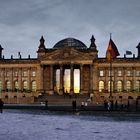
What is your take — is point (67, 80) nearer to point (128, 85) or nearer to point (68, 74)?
point (68, 74)

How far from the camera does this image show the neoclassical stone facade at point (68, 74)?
4564 inches

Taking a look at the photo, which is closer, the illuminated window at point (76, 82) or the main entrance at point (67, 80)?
the main entrance at point (67, 80)

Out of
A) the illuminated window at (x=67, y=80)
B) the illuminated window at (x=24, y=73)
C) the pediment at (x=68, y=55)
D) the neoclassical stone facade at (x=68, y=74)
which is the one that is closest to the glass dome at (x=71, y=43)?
the neoclassical stone facade at (x=68, y=74)

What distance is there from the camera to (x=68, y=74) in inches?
4734

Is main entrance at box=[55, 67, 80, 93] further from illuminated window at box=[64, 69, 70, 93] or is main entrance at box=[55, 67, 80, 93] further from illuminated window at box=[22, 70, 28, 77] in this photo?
illuminated window at box=[22, 70, 28, 77]

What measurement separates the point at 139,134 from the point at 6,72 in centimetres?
10205

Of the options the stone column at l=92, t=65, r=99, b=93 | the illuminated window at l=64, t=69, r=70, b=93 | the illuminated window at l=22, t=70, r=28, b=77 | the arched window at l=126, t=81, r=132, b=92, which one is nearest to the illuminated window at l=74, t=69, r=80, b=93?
the illuminated window at l=64, t=69, r=70, b=93

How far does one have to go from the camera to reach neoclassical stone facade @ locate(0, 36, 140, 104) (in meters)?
116

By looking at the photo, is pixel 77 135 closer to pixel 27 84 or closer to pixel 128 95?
pixel 128 95

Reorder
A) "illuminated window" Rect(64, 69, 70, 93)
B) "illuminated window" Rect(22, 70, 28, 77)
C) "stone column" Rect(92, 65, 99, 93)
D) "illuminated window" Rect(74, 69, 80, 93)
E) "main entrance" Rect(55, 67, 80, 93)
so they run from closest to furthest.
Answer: "stone column" Rect(92, 65, 99, 93) < "main entrance" Rect(55, 67, 80, 93) < "illuminated window" Rect(74, 69, 80, 93) < "illuminated window" Rect(64, 69, 70, 93) < "illuminated window" Rect(22, 70, 28, 77)

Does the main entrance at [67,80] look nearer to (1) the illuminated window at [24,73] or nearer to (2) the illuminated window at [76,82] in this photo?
(2) the illuminated window at [76,82]

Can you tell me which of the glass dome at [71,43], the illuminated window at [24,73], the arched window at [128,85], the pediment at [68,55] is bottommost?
the arched window at [128,85]

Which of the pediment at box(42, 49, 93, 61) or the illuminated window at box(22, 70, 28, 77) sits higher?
the pediment at box(42, 49, 93, 61)

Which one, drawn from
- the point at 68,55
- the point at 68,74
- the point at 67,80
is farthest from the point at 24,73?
the point at 68,55
